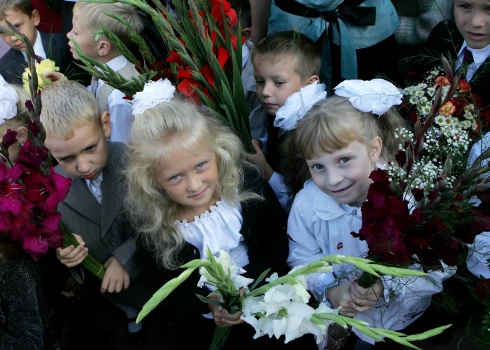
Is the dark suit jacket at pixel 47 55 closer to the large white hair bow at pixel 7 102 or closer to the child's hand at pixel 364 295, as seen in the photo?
the large white hair bow at pixel 7 102

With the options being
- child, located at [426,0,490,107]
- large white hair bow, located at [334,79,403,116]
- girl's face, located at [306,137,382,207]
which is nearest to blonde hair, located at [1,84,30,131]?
girl's face, located at [306,137,382,207]

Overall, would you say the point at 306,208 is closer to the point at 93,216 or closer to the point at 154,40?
the point at 93,216

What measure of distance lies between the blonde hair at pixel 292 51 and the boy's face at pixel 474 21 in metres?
0.65

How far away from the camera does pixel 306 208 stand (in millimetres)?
2201

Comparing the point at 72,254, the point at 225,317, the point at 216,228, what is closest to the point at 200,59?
the point at 216,228

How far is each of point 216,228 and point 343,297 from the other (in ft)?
Result: 1.88

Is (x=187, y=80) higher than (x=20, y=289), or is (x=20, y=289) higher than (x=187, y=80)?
(x=187, y=80)

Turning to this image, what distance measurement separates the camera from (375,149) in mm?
2080

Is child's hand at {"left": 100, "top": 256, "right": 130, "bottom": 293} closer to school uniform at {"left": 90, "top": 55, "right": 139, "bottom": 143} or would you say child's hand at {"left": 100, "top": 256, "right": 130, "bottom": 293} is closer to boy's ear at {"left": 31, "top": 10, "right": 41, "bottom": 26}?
school uniform at {"left": 90, "top": 55, "right": 139, "bottom": 143}

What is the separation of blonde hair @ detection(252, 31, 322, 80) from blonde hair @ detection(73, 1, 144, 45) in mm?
661

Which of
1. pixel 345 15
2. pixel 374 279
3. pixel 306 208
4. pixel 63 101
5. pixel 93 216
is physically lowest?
pixel 93 216

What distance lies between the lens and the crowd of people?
2.04 meters

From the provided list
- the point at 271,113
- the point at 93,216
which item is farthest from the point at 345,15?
the point at 93,216

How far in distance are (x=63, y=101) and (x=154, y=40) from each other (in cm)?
75
